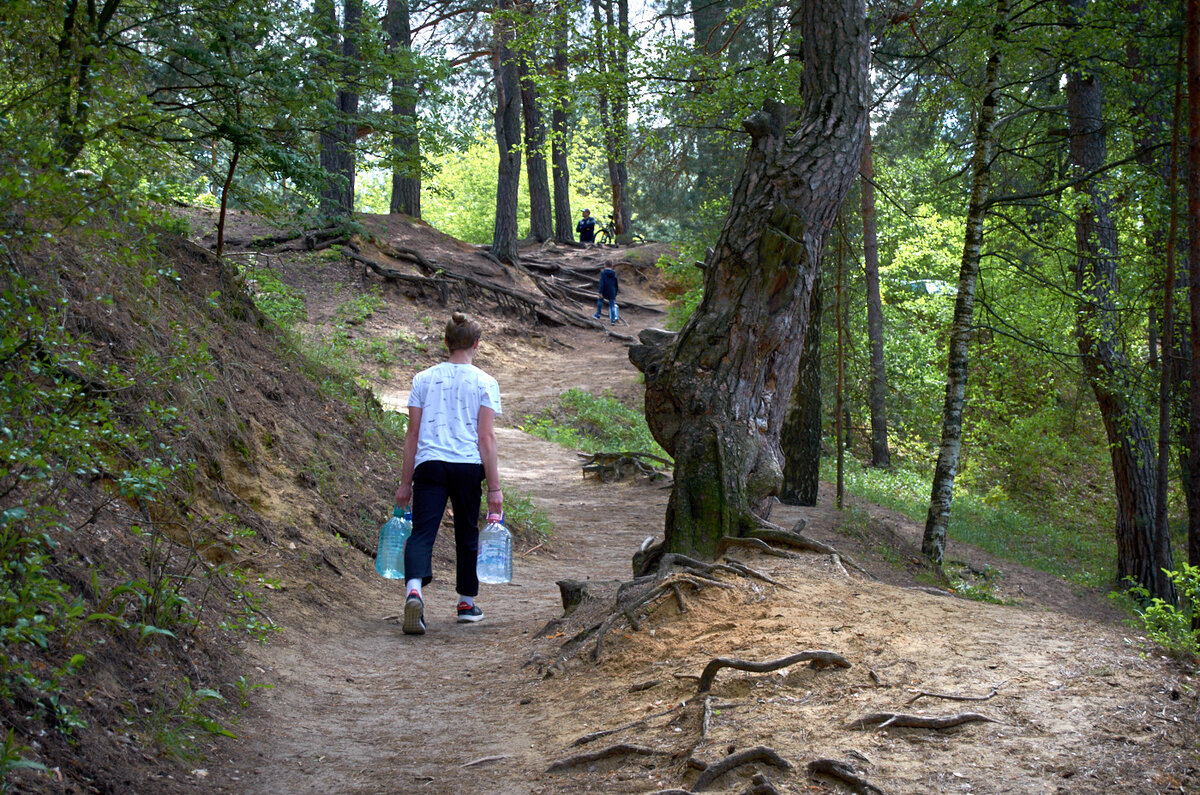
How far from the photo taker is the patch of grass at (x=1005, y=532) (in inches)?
542

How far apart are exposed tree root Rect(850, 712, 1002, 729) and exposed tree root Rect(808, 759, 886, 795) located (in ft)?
1.14

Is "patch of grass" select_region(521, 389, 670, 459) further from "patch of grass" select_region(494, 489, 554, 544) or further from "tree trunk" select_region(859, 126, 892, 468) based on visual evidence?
"patch of grass" select_region(494, 489, 554, 544)

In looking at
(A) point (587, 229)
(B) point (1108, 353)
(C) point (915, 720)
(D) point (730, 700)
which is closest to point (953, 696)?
(C) point (915, 720)

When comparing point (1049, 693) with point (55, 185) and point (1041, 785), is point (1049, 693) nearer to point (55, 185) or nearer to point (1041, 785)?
point (1041, 785)

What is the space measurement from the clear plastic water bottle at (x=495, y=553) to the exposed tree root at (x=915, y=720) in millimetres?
3281

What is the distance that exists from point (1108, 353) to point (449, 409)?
375 inches

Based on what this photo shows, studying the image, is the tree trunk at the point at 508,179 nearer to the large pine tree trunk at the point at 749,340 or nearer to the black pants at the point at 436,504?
the large pine tree trunk at the point at 749,340

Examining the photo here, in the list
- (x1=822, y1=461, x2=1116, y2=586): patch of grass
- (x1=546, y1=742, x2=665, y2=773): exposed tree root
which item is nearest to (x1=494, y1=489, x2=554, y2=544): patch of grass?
(x1=546, y1=742, x2=665, y2=773): exposed tree root

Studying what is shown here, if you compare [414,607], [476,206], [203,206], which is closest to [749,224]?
[414,607]

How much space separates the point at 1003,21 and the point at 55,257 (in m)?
8.98

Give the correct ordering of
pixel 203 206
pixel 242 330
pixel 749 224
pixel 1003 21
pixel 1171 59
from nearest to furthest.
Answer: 1. pixel 749 224
2. pixel 242 330
3. pixel 1003 21
4. pixel 1171 59
5. pixel 203 206

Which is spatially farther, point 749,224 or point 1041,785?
point 749,224

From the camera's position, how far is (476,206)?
44.2 metres

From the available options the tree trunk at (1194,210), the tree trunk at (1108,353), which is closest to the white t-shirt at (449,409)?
the tree trunk at (1194,210)
